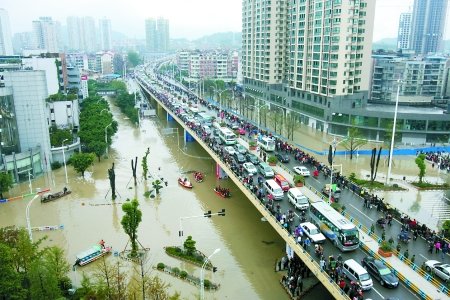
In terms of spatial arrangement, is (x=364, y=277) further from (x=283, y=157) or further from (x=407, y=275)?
(x=283, y=157)

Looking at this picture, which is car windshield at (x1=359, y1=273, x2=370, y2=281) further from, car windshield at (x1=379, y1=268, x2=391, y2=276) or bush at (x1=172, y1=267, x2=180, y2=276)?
bush at (x1=172, y1=267, x2=180, y2=276)

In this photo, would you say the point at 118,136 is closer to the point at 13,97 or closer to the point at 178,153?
the point at 178,153

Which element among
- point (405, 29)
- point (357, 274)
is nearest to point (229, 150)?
point (357, 274)

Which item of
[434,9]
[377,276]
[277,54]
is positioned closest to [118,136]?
[277,54]

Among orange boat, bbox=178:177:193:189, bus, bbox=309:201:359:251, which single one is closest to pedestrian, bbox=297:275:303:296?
bus, bbox=309:201:359:251

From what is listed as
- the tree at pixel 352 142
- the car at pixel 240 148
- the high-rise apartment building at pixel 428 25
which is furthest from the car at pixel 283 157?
the high-rise apartment building at pixel 428 25

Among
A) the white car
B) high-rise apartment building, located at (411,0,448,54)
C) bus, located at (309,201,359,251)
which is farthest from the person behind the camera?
high-rise apartment building, located at (411,0,448,54)

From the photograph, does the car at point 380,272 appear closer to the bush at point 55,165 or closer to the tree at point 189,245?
the tree at point 189,245
